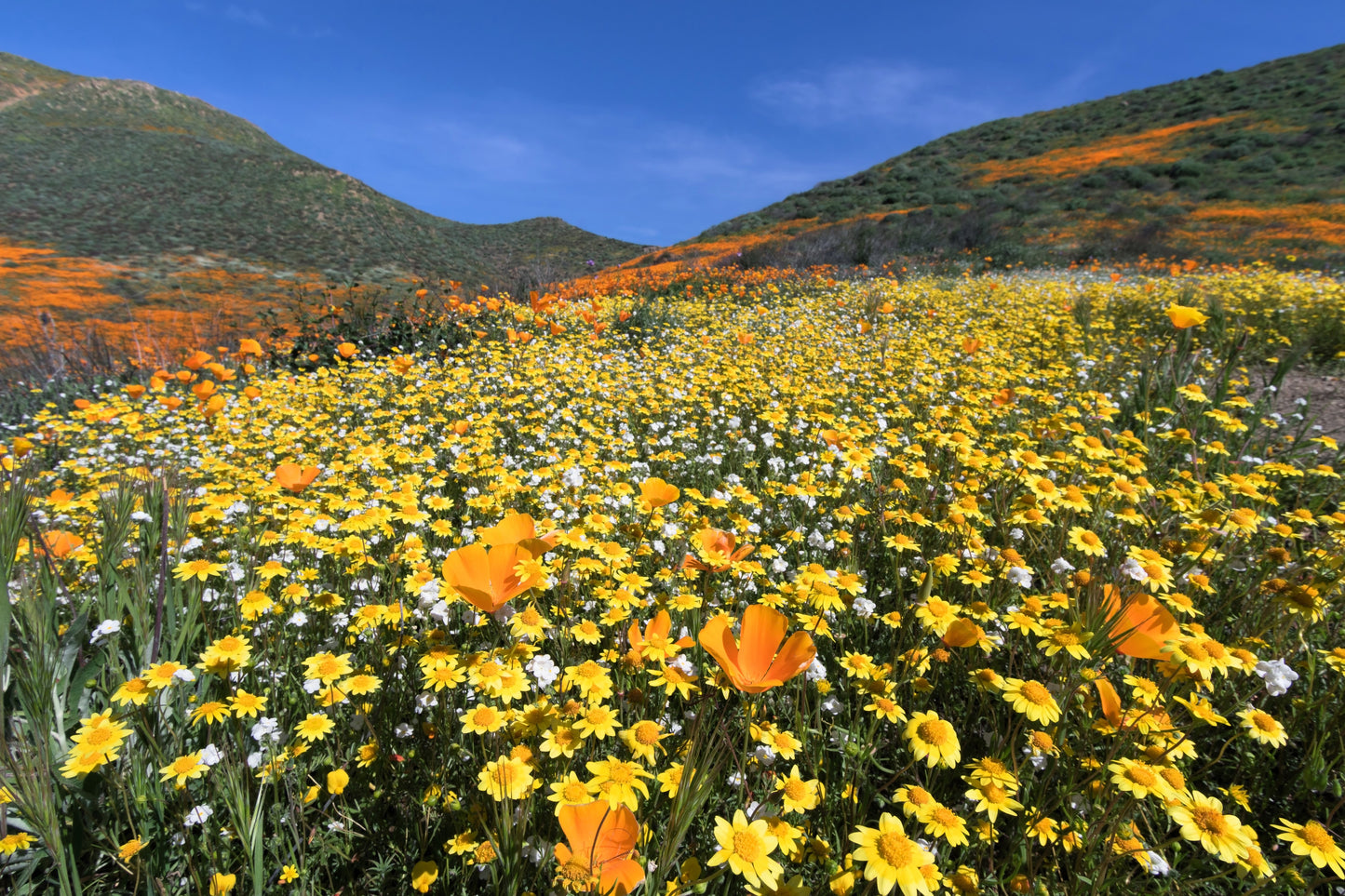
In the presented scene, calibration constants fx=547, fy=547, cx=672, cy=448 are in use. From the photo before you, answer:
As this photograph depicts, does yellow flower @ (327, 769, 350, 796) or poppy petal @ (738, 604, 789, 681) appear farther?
yellow flower @ (327, 769, 350, 796)

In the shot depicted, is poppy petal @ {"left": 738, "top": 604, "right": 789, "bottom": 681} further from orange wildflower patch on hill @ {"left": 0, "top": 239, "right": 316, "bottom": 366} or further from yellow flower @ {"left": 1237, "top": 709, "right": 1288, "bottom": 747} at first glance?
orange wildflower patch on hill @ {"left": 0, "top": 239, "right": 316, "bottom": 366}

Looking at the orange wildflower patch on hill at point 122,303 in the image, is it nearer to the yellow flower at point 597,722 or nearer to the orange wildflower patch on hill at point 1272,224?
the yellow flower at point 597,722

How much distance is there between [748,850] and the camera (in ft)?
3.36

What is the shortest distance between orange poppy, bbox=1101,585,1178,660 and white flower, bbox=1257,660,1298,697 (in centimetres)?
48

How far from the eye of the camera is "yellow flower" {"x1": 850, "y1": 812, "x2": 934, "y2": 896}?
995 millimetres

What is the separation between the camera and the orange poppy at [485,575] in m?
1.04

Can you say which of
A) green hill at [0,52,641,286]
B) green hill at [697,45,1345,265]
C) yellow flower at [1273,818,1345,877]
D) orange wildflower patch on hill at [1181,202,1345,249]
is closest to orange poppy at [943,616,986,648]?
yellow flower at [1273,818,1345,877]

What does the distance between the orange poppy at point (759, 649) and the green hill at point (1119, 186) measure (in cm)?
1695

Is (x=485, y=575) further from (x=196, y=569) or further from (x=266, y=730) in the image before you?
(x=196, y=569)

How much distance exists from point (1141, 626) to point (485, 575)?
1480 mm

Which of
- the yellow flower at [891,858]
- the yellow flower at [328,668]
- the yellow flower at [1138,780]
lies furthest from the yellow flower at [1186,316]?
the yellow flower at [328,668]

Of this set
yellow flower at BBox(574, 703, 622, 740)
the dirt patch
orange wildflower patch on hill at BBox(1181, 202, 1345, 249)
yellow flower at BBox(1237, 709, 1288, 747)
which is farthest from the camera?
orange wildflower patch on hill at BBox(1181, 202, 1345, 249)

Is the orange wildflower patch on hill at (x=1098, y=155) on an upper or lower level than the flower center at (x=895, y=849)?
upper

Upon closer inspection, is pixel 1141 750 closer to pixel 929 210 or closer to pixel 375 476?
pixel 375 476
